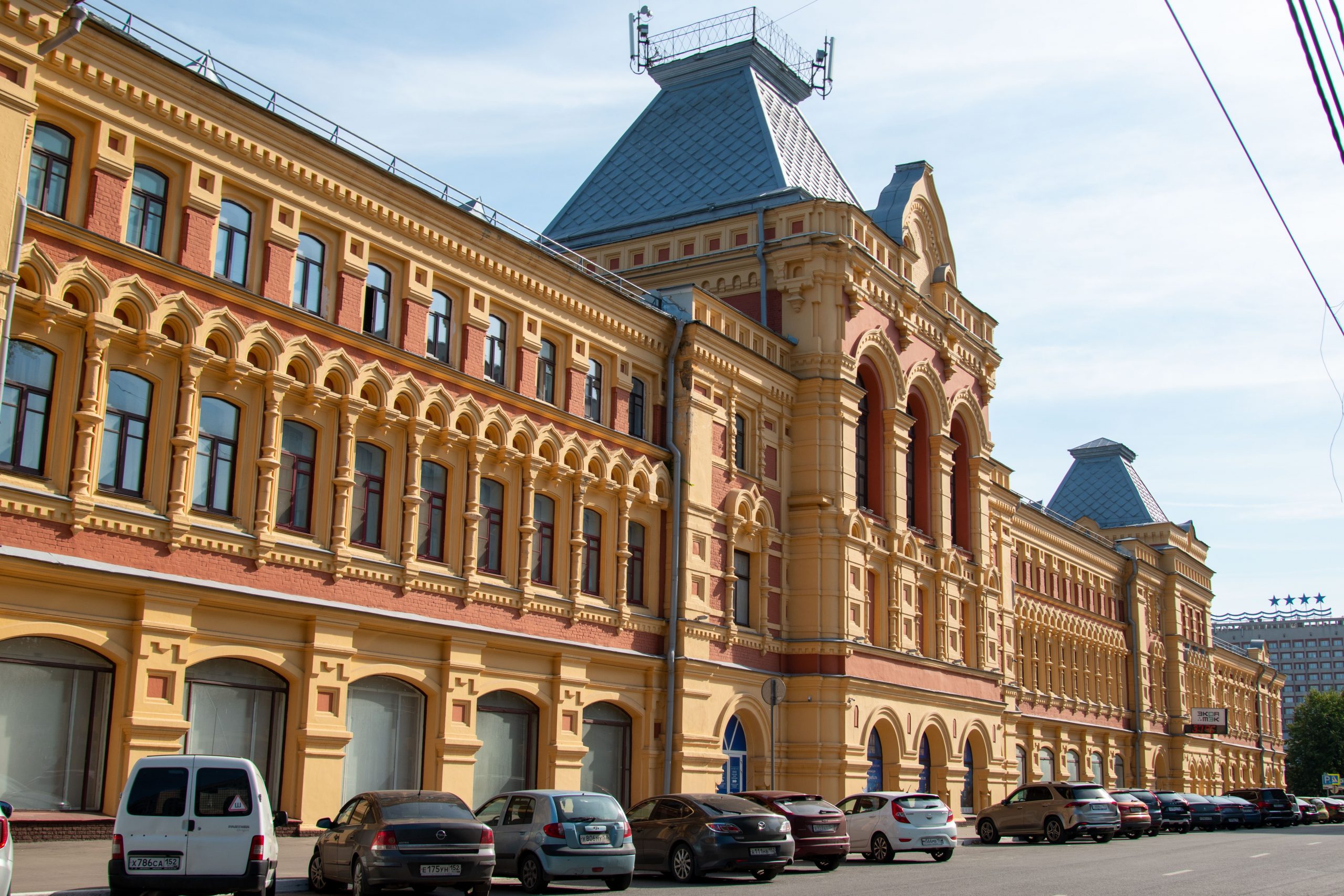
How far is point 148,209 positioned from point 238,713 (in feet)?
26.5

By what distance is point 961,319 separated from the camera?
45.6 m

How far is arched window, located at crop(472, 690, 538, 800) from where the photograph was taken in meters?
26.9

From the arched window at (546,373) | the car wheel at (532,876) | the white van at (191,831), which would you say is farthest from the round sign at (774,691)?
the white van at (191,831)

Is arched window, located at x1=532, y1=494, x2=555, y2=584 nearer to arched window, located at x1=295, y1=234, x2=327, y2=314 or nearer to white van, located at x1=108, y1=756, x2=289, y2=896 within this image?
arched window, located at x1=295, y1=234, x2=327, y2=314

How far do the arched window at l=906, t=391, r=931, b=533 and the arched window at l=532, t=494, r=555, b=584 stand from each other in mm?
16070

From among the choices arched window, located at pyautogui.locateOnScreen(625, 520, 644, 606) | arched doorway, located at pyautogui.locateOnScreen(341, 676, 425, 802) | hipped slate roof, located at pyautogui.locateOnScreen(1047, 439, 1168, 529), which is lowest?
arched doorway, located at pyautogui.locateOnScreen(341, 676, 425, 802)

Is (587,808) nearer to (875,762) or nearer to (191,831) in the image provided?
(191,831)

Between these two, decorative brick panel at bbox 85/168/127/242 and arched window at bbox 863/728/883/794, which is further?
arched window at bbox 863/728/883/794

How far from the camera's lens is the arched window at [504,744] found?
26938 millimetres

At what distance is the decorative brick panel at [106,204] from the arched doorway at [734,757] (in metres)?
18.8

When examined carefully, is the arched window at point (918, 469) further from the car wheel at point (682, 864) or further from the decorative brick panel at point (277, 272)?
the decorative brick panel at point (277, 272)

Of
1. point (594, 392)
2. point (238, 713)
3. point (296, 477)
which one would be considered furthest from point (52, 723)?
point (594, 392)

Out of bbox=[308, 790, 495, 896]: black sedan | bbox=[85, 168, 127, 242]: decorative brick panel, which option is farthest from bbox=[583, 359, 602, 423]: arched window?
bbox=[308, 790, 495, 896]: black sedan

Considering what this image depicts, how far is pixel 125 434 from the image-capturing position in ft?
67.9
